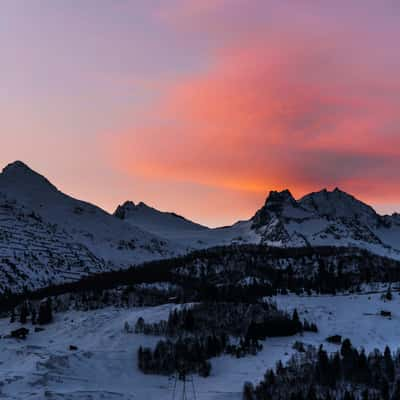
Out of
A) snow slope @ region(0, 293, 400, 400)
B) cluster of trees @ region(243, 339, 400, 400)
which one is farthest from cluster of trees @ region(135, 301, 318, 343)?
cluster of trees @ region(243, 339, 400, 400)

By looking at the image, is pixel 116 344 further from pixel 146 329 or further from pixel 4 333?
pixel 4 333

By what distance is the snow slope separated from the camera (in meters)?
136

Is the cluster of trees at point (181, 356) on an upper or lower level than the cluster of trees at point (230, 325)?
lower

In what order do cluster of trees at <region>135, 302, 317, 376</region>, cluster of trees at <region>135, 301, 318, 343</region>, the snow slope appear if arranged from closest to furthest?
the snow slope < cluster of trees at <region>135, 302, 317, 376</region> < cluster of trees at <region>135, 301, 318, 343</region>

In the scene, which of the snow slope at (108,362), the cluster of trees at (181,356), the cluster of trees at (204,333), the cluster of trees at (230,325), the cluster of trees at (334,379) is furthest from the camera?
the cluster of trees at (230,325)

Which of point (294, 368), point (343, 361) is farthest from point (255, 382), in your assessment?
point (343, 361)

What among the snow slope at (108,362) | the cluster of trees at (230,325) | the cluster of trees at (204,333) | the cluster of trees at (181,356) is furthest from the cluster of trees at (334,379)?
the cluster of trees at (230,325)

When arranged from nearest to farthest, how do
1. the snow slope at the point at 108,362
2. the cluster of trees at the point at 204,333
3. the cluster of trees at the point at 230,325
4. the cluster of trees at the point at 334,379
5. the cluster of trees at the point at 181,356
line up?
the cluster of trees at the point at 334,379
the snow slope at the point at 108,362
the cluster of trees at the point at 181,356
the cluster of trees at the point at 204,333
the cluster of trees at the point at 230,325

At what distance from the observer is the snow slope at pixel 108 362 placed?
13562 centimetres

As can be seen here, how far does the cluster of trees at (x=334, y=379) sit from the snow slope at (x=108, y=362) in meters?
6.49

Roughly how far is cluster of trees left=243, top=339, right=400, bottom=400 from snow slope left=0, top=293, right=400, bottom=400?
649 centimetres

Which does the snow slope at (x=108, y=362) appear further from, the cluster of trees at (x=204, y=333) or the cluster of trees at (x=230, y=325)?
the cluster of trees at (x=230, y=325)

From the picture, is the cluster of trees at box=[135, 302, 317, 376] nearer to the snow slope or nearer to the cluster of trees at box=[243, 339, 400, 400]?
the snow slope

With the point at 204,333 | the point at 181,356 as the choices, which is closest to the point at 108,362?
the point at 181,356
